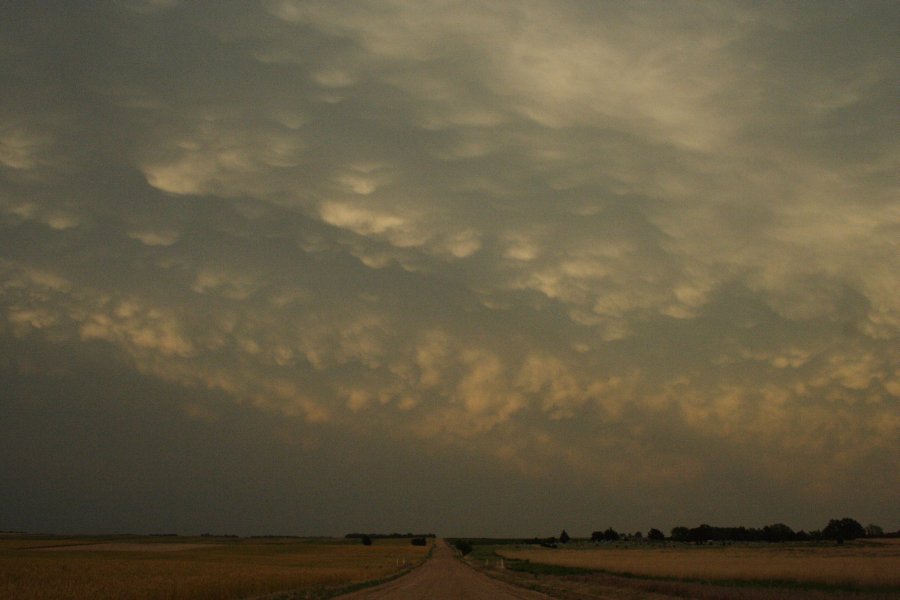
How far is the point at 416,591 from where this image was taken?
4378 cm

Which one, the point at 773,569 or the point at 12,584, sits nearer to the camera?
the point at 12,584

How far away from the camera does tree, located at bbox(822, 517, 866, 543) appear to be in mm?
182125

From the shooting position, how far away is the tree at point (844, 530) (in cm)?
18212

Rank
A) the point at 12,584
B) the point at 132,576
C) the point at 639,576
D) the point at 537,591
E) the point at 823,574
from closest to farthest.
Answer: the point at 12,584 → the point at 537,591 → the point at 132,576 → the point at 823,574 → the point at 639,576

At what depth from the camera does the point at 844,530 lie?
183000 millimetres

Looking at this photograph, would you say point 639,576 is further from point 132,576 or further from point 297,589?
point 132,576

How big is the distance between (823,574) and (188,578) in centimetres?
4398

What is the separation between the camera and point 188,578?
1876 inches

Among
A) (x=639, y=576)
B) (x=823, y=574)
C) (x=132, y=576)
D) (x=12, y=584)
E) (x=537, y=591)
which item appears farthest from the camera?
(x=639, y=576)

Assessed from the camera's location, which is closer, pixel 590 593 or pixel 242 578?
pixel 590 593

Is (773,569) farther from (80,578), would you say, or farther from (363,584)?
(80,578)

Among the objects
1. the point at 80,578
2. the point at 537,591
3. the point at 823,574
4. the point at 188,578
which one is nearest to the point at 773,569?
the point at 823,574

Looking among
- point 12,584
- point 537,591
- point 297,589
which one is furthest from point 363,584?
point 12,584

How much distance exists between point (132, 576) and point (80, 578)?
3234mm
